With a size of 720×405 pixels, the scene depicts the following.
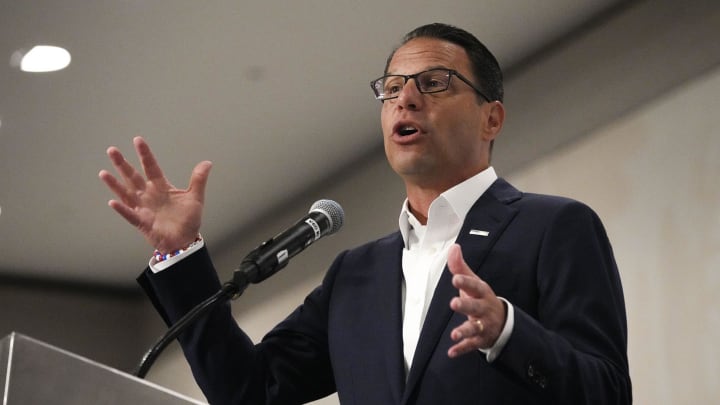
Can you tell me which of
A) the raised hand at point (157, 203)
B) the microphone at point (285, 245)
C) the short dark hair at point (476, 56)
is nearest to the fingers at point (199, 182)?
the raised hand at point (157, 203)

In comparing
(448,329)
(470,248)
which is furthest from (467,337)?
(470,248)

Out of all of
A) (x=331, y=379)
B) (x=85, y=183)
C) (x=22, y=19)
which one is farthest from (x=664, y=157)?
(x=85, y=183)

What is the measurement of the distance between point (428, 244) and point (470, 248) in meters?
0.15

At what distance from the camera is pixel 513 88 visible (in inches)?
181

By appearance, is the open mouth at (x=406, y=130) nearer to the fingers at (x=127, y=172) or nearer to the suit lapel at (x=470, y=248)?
the suit lapel at (x=470, y=248)

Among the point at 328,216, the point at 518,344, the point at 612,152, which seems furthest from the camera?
the point at 612,152

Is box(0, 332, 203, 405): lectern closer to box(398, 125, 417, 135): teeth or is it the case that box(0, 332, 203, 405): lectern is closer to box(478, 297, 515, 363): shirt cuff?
box(478, 297, 515, 363): shirt cuff

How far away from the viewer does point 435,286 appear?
1.84 m

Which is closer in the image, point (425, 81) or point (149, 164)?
point (149, 164)

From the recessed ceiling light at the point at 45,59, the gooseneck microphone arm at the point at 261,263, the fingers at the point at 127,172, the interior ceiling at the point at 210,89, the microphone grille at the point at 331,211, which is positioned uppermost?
the recessed ceiling light at the point at 45,59

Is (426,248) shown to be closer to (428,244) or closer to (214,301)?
(428,244)

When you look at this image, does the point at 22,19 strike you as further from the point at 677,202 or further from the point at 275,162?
the point at 677,202

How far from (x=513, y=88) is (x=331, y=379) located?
271 cm

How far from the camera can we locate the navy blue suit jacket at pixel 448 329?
1.60 meters
